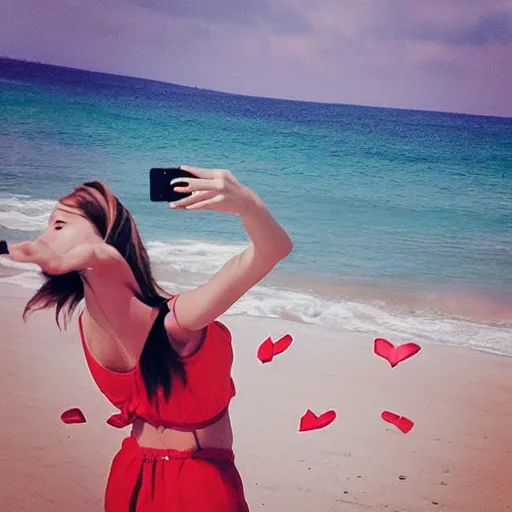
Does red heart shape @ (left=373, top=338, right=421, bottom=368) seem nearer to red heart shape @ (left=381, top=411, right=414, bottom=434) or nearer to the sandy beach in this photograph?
the sandy beach

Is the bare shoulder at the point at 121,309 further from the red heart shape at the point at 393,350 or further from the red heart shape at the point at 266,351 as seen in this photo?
the red heart shape at the point at 393,350

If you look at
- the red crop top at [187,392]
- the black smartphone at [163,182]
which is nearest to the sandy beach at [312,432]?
the red crop top at [187,392]

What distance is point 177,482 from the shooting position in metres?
1.61

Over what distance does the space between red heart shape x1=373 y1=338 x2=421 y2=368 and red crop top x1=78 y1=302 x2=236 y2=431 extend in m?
0.41

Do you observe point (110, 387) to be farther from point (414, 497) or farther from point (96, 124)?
point (414, 497)

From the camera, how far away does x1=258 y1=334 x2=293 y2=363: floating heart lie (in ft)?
6.03

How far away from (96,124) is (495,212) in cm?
104

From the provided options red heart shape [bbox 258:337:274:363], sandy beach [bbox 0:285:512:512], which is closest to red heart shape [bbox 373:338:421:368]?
sandy beach [bbox 0:285:512:512]

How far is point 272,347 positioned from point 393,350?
31 centimetres

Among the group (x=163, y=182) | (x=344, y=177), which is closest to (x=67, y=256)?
(x=163, y=182)

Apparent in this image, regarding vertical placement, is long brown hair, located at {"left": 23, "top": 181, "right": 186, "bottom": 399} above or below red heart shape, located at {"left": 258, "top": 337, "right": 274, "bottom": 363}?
above

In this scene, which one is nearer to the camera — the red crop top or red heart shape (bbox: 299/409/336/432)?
the red crop top

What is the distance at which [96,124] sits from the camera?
1.85m

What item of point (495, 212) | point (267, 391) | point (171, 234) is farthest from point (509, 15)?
point (267, 391)
